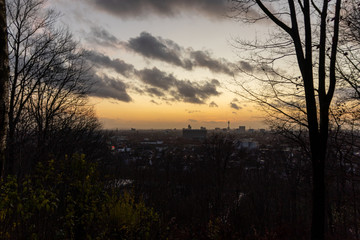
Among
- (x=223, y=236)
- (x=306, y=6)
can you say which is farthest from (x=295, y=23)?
(x=223, y=236)

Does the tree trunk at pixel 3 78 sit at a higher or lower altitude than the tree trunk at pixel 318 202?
higher

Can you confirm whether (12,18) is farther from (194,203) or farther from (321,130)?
(194,203)

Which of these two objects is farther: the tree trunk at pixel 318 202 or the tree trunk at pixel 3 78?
the tree trunk at pixel 318 202

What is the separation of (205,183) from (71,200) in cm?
4412

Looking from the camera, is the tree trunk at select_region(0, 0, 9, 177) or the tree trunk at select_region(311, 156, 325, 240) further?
the tree trunk at select_region(311, 156, 325, 240)

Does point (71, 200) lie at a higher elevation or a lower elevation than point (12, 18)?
lower

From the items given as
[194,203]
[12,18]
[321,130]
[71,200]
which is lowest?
[194,203]

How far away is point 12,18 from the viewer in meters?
11.9

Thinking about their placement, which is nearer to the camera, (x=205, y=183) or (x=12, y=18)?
(x=12, y=18)

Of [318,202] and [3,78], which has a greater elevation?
[3,78]

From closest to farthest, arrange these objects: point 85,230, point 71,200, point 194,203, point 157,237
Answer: point 71,200
point 85,230
point 157,237
point 194,203

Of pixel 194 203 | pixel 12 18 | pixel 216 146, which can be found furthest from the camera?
pixel 216 146

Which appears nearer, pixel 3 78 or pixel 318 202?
pixel 3 78

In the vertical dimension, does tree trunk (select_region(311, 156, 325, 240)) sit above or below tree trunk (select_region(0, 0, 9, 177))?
below
